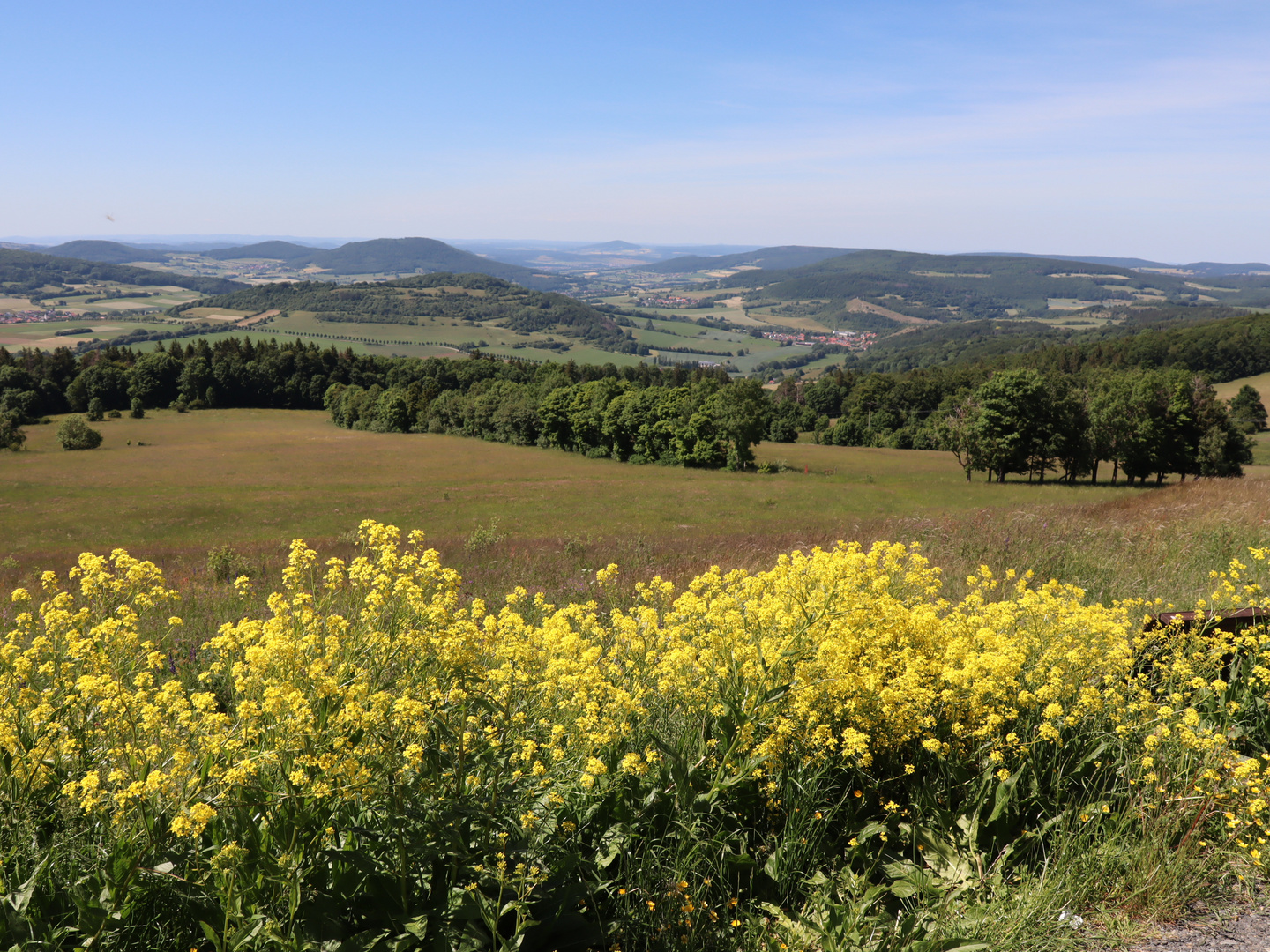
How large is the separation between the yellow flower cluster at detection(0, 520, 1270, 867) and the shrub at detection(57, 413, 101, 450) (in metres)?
93.6

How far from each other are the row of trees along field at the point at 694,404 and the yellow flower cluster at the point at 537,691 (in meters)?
52.4

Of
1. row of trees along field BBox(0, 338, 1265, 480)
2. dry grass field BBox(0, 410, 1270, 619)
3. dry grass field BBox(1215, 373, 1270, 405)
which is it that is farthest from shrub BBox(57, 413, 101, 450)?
dry grass field BBox(1215, 373, 1270, 405)

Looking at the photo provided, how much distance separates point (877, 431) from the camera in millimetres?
110562

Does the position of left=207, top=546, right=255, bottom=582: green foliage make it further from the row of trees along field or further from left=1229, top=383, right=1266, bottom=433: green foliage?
left=1229, top=383, right=1266, bottom=433: green foliage

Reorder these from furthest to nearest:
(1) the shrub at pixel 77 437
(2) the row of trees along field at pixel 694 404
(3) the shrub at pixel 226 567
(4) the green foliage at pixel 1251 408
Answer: (4) the green foliage at pixel 1251 408, (1) the shrub at pixel 77 437, (2) the row of trees along field at pixel 694 404, (3) the shrub at pixel 226 567

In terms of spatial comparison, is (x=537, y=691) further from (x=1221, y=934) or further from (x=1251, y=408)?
(x=1251, y=408)

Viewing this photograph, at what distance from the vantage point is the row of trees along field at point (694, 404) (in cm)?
5369

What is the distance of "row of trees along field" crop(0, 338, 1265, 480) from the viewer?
53688 millimetres

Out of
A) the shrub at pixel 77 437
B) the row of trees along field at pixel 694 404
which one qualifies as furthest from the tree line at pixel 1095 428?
the shrub at pixel 77 437

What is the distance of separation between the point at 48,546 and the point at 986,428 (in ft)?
192

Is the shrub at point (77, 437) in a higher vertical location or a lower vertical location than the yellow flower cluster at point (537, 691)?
lower

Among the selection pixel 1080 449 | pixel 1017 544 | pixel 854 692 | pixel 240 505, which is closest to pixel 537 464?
pixel 240 505

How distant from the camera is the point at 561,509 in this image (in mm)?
39844

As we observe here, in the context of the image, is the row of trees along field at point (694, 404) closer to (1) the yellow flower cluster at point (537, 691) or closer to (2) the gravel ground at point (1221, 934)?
(1) the yellow flower cluster at point (537, 691)
